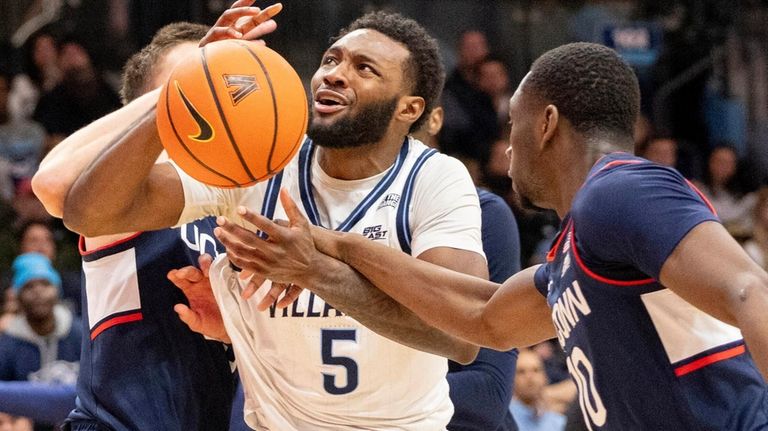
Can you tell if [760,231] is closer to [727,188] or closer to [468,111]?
[727,188]

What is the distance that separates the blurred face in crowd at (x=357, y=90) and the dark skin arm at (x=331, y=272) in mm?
485

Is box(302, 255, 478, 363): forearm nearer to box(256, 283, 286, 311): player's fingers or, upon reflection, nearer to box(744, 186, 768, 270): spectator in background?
box(256, 283, 286, 311): player's fingers

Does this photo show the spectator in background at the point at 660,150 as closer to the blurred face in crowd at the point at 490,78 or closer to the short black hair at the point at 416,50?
the blurred face in crowd at the point at 490,78

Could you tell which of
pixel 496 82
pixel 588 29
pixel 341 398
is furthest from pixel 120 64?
pixel 341 398

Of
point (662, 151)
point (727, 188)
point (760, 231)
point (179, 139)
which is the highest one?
point (179, 139)

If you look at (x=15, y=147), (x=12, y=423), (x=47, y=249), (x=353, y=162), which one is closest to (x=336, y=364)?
(x=353, y=162)

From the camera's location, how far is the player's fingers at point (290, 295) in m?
3.69

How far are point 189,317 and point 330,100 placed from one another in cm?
89

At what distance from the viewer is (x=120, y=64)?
1049cm

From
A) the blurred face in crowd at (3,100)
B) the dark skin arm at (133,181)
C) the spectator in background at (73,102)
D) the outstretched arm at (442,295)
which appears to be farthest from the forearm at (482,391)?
the blurred face in crowd at (3,100)

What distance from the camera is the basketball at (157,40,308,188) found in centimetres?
341

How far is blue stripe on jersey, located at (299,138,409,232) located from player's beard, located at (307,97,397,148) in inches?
4.4

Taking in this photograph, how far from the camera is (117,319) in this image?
4.08 m

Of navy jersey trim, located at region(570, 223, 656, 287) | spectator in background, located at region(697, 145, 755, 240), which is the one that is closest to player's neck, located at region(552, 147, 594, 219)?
navy jersey trim, located at region(570, 223, 656, 287)
